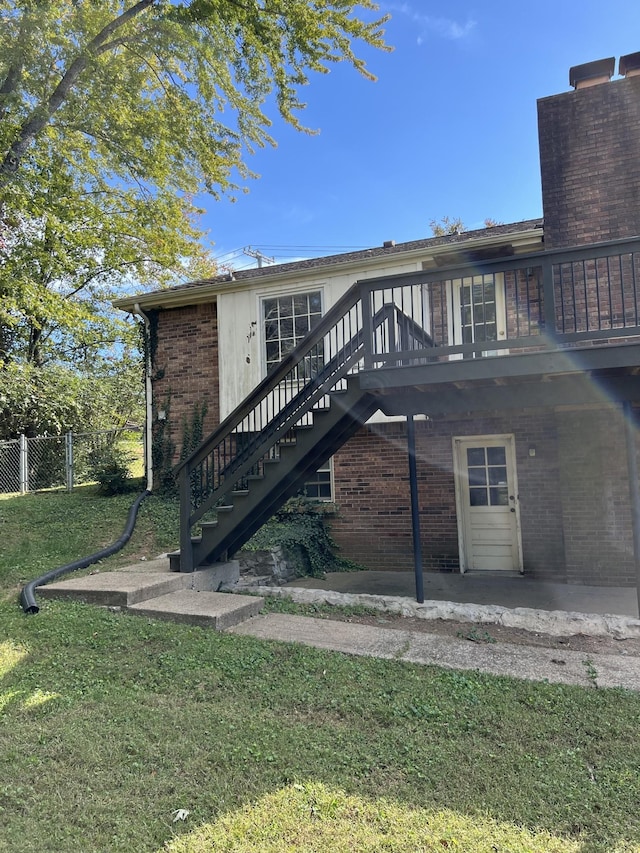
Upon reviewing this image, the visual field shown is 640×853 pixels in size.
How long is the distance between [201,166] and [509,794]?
410 inches

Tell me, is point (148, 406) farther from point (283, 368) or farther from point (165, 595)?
point (165, 595)

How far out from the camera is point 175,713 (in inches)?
126

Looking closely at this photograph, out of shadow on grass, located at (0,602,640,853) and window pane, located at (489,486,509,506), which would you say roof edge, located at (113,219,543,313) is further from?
shadow on grass, located at (0,602,640,853)

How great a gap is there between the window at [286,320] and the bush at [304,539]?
251 centimetres

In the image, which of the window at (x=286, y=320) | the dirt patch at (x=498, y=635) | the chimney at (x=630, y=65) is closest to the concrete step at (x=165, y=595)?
the dirt patch at (x=498, y=635)

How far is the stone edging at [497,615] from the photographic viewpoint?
190 inches

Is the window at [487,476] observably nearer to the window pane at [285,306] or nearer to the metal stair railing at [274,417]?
the metal stair railing at [274,417]

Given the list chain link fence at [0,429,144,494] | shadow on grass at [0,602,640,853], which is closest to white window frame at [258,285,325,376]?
chain link fence at [0,429,144,494]

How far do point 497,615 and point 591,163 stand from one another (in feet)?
20.1

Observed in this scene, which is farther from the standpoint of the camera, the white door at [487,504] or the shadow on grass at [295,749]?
the white door at [487,504]

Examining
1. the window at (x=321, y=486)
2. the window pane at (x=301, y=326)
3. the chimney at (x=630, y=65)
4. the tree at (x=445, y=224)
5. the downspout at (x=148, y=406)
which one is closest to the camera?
the chimney at (x=630, y=65)

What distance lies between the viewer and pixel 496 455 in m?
8.41

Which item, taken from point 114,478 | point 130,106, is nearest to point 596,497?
point 114,478

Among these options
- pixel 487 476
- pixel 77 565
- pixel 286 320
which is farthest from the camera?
pixel 286 320
